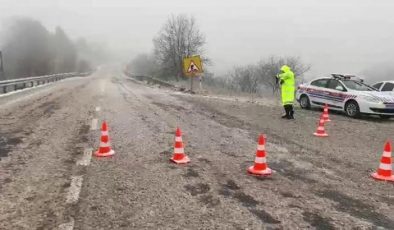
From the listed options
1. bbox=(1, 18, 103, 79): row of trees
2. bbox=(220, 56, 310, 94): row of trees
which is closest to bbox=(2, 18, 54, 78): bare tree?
bbox=(1, 18, 103, 79): row of trees

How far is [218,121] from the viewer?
1373 centimetres

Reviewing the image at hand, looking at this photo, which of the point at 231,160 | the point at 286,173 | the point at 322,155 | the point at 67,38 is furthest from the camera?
the point at 67,38

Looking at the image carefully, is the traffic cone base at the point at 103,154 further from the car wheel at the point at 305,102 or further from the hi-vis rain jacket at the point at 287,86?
the car wheel at the point at 305,102

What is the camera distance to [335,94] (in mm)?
17812

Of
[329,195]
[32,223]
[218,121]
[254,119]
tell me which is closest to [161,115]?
[218,121]

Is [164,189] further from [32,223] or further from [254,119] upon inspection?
[254,119]

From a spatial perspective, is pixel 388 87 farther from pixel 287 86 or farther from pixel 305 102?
pixel 287 86

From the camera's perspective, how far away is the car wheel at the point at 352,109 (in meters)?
16.9

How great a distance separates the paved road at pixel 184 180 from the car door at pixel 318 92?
640 centimetres

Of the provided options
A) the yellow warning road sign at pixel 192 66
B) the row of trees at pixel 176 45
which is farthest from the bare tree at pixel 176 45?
the yellow warning road sign at pixel 192 66

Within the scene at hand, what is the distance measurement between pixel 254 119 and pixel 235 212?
32.1 ft

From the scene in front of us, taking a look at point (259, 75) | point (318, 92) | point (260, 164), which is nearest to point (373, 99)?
point (318, 92)

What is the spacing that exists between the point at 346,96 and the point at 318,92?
157cm

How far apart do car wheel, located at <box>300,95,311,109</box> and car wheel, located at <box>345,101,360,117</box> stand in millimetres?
2304
